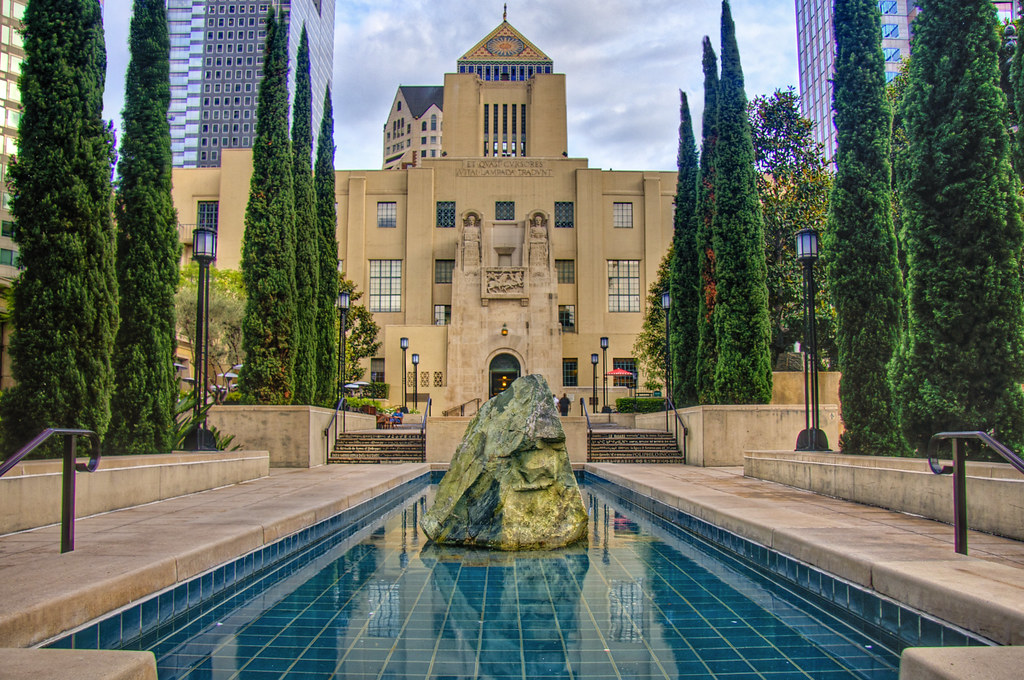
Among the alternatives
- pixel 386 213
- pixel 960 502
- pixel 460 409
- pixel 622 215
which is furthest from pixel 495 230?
pixel 960 502

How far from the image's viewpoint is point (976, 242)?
7.86 meters

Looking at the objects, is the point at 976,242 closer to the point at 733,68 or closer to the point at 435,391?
the point at 733,68

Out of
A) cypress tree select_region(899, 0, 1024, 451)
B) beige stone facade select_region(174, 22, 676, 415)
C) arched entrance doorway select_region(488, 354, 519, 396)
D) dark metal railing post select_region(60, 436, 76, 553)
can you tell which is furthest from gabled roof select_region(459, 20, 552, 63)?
dark metal railing post select_region(60, 436, 76, 553)

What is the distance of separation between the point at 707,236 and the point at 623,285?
79.3 feet

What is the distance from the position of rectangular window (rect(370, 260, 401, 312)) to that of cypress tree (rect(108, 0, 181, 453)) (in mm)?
29785

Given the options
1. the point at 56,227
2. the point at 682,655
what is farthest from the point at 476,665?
the point at 56,227

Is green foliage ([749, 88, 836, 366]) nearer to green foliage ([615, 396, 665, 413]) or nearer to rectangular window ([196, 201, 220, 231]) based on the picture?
green foliage ([615, 396, 665, 413])

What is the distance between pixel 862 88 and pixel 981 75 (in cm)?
384

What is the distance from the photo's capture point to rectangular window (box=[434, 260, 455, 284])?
4153 centimetres

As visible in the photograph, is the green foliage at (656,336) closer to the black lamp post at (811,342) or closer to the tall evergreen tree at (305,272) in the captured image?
the tall evergreen tree at (305,272)

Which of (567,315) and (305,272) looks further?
(567,315)

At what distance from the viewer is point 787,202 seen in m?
20.7

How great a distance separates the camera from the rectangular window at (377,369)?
3972 cm

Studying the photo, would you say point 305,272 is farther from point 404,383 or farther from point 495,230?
point 495,230
